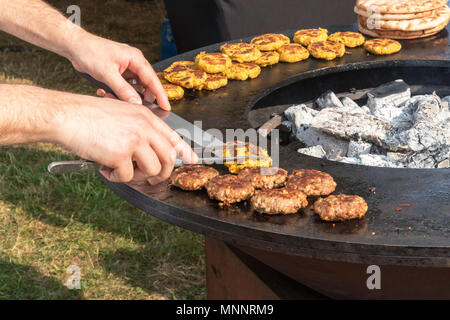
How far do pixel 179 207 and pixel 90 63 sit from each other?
0.95 metres

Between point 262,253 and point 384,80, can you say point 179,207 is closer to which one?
point 262,253

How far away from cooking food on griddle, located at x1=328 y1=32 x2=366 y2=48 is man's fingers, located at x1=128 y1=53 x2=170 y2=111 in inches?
54.0

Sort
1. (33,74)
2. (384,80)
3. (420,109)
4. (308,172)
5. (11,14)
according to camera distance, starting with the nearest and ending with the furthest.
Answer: (308,172)
(11,14)
(420,109)
(384,80)
(33,74)

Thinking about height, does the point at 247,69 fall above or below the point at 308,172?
above

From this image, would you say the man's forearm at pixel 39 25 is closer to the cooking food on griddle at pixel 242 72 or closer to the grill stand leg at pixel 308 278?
the cooking food on griddle at pixel 242 72

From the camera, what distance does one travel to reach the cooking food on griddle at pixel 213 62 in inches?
125

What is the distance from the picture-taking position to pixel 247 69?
3.21m

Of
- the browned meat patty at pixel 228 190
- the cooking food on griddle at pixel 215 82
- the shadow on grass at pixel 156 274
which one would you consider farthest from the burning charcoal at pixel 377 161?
the shadow on grass at pixel 156 274

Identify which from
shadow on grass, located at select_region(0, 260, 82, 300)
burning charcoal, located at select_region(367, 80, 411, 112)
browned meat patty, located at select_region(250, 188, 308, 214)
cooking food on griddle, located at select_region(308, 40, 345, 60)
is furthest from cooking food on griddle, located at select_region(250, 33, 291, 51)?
shadow on grass, located at select_region(0, 260, 82, 300)

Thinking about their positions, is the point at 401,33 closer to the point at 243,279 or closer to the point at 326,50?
the point at 326,50

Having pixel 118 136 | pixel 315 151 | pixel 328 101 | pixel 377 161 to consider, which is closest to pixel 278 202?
pixel 118 136

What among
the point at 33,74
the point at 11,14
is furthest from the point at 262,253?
the point at 33,74

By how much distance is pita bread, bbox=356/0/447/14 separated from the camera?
345cm

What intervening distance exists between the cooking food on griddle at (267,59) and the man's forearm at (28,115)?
161 cm
